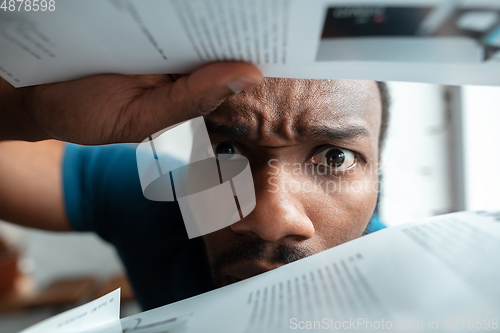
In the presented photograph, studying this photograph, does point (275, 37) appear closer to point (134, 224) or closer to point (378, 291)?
point (378, 291)

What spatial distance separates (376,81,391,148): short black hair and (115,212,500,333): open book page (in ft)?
0.85

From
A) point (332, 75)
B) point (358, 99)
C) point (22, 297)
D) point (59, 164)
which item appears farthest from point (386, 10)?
point (22, 297)

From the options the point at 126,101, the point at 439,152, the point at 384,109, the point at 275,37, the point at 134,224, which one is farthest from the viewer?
the point at 439,152

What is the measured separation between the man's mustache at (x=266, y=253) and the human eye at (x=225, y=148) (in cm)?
13

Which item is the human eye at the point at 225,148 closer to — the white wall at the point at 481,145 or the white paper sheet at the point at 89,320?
the white paper sheet at the point at 89,320

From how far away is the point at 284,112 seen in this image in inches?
16.6

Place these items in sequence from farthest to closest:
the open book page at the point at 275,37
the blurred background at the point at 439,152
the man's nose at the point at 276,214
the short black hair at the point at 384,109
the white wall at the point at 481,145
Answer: the white wall at the point at 481,145 < the blurred background at the point at 439,152 < the short black hair at the point at 384,109 < the man's nose at the point at 276,214 < the open book page at the point at 275,37

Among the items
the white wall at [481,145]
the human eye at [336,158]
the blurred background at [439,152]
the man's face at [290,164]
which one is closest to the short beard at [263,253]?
the man's face at [290,164]

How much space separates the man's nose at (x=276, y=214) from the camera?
0.40 meters

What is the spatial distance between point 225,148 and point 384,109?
12.5 inches

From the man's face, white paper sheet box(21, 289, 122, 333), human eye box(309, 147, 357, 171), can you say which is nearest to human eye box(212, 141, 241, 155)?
the man's face

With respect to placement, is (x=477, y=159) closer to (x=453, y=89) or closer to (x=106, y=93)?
(x=453, y=89)

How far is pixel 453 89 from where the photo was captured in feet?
3.05

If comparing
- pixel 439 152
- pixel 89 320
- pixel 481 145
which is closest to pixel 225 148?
pixel 89 320
